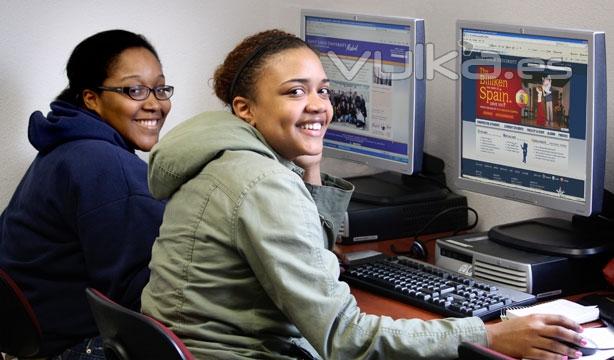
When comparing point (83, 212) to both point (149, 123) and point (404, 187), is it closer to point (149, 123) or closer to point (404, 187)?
point (149, 123)

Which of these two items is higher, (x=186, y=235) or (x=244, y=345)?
(x=186, y=235)

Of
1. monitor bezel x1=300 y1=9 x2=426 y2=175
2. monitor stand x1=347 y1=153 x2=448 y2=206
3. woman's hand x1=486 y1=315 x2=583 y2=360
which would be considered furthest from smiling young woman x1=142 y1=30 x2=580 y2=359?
monitor stand x1=347 y1=153 x2=448 y2=206

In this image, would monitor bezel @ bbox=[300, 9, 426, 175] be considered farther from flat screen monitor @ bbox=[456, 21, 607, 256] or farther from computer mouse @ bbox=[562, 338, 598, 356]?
computer mouse @ bbox=[562, 338, 598, 356]

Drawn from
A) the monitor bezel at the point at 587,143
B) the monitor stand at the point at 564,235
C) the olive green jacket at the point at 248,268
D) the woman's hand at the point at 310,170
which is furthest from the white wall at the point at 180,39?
→ the olive green jacket at the point at 248,268

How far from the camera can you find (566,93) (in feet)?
7.41

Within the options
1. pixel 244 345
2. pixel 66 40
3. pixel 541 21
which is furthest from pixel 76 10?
pixel 244 345

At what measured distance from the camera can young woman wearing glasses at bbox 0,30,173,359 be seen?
2307mm

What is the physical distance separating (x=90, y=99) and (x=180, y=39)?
614 millimetres

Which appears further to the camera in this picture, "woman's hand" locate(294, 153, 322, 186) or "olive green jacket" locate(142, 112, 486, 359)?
"woman's hand" locate(294, 153, 322, 186)

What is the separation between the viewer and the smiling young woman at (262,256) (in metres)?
1.73

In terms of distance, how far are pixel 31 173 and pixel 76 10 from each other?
2.28ft

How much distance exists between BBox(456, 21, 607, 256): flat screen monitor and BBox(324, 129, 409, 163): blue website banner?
233mm

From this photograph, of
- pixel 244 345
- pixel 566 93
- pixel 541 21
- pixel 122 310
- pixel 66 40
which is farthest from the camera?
pixel 66 40

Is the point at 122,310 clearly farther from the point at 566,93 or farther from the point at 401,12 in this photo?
the point at 401,12
